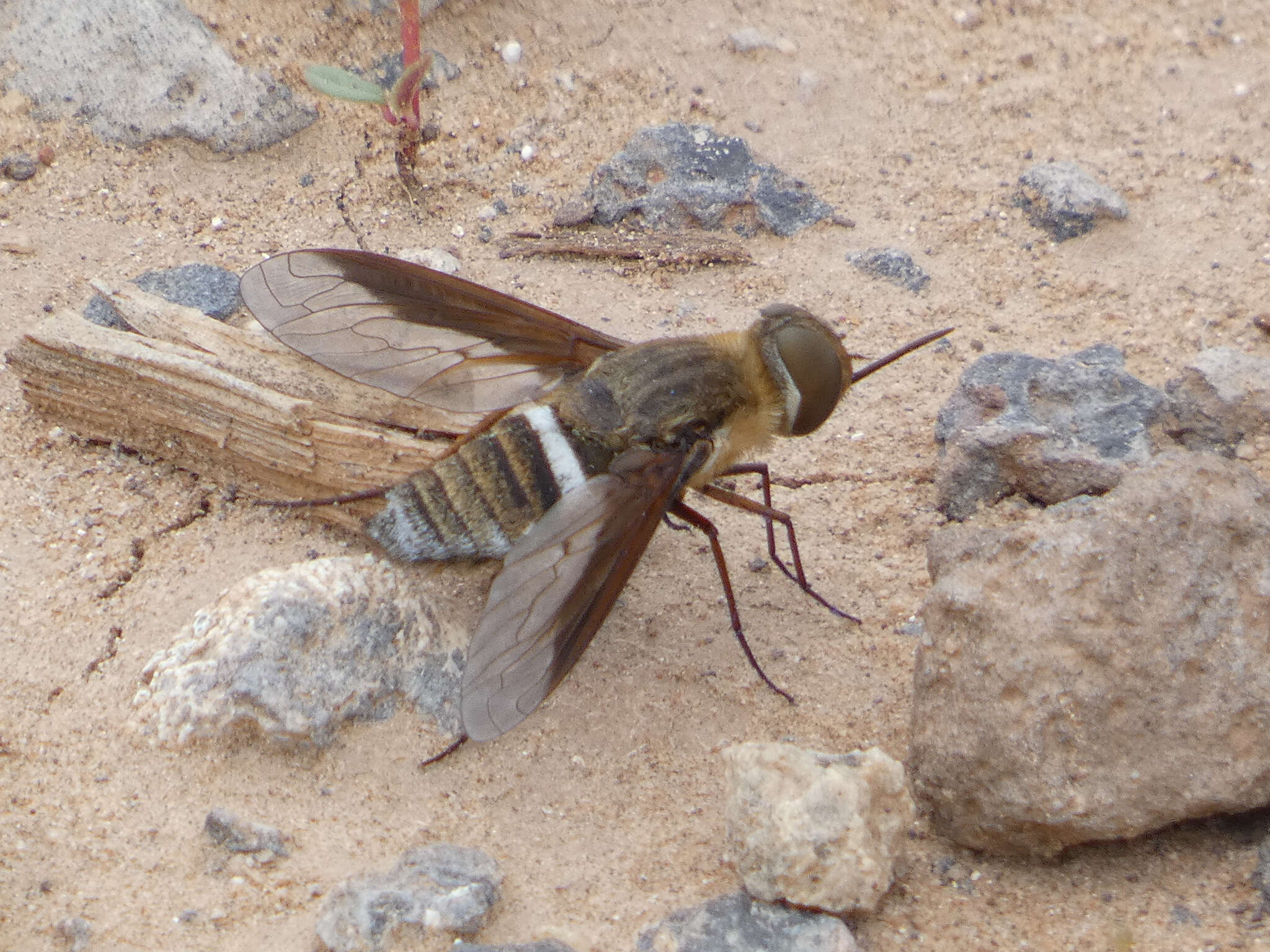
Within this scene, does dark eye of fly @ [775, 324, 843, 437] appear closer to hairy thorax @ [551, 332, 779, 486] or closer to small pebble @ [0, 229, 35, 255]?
hairy thorax @ [551, 332, 779, 486]

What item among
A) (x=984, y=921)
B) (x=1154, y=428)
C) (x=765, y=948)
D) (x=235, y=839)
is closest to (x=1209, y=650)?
(x=984, y=921)

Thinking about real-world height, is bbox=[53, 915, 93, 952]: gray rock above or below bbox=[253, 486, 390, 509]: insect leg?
below

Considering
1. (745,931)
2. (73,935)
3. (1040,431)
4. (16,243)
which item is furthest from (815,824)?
(16,243)

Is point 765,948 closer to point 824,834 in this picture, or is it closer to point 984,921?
point 824,834

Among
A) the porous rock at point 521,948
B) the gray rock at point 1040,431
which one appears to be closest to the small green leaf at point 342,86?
the gray rock at point 1040,431

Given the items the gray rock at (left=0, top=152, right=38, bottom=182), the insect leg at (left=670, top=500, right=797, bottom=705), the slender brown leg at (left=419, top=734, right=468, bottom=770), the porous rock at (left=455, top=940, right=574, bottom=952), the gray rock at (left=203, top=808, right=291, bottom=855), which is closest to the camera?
the porous rock at (left=455, top=940, right=574, bottom=952)

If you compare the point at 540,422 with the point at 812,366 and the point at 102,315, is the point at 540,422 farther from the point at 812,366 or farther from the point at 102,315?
the point at 102,315

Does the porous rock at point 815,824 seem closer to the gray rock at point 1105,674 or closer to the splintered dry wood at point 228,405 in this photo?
the gray rock at point 1105,674

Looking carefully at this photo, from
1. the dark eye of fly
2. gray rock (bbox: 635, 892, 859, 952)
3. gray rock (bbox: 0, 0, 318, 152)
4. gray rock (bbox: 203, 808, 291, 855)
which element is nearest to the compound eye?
the dark eye of fly
